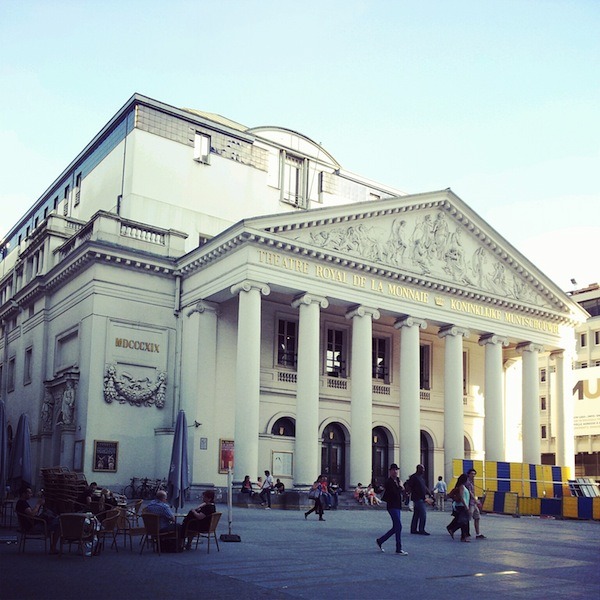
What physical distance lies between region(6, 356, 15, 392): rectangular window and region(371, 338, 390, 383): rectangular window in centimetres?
1765

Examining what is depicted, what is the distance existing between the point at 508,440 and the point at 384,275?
1522cm

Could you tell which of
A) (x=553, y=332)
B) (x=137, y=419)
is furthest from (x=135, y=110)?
(x=553, y=332)

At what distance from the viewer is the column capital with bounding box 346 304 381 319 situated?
3209 cm

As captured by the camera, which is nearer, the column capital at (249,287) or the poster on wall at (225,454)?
the column capital at (249,287)

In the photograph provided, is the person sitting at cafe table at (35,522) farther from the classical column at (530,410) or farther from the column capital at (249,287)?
the classical column at (530,410)

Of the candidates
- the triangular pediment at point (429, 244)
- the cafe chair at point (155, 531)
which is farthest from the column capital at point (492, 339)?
the cafe chair at point (155, 531)

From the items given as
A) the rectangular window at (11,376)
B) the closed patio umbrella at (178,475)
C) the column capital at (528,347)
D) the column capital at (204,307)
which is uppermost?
the column capital at (204,307)

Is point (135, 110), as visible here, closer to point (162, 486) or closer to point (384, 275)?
point (384, 275)

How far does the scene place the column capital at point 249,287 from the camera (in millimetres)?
28703

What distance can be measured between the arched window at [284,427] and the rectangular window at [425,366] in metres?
8.29

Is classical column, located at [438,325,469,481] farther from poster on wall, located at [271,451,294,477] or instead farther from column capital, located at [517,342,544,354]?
poster on wall, located at [271,451,294,477]

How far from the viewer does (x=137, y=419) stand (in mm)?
30922

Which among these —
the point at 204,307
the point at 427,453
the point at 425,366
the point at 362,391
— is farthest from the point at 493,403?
the point at 204,307

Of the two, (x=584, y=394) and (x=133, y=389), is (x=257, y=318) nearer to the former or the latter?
(x=133, y=389)
